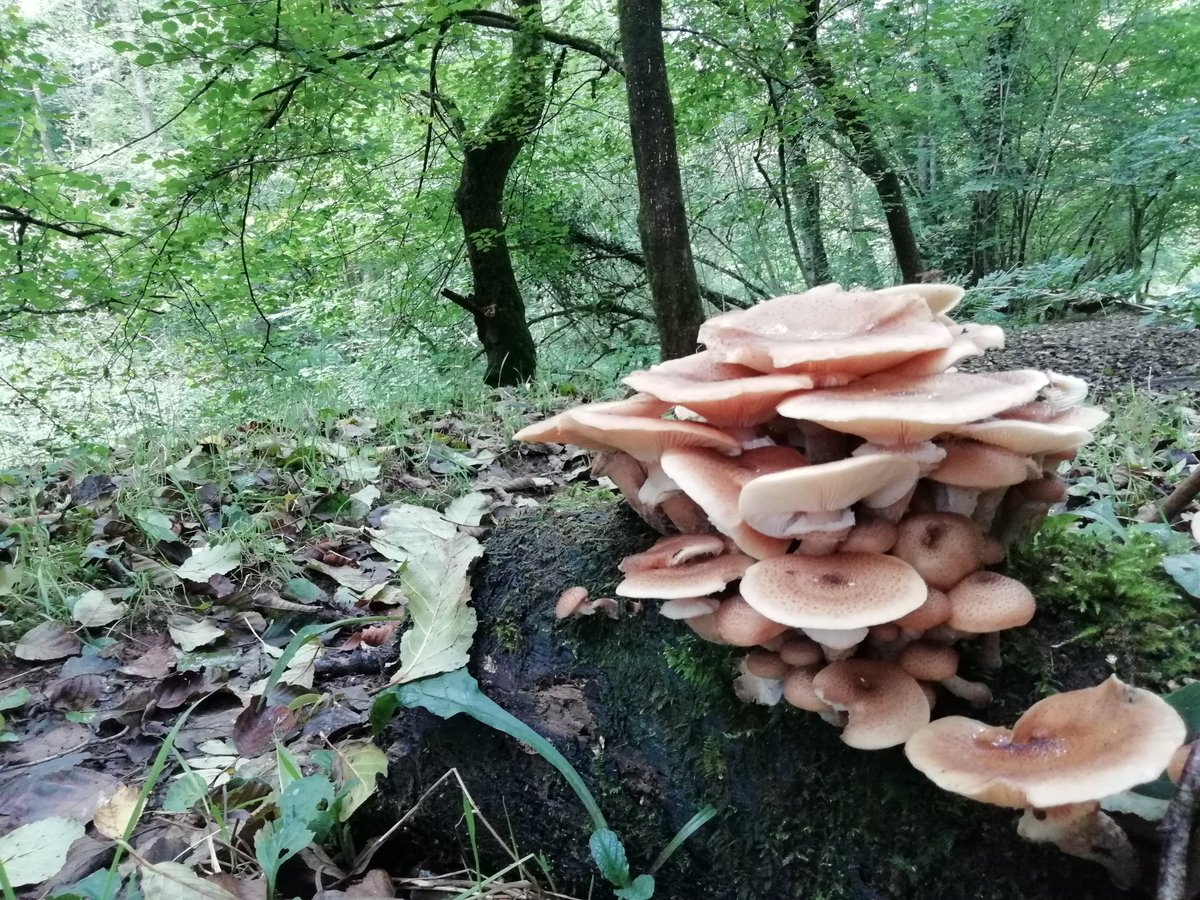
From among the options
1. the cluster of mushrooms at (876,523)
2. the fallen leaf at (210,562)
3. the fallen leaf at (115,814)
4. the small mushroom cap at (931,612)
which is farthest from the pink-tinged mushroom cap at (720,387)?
the fallen leaf at (210,562)

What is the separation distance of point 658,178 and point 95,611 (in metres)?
3.57

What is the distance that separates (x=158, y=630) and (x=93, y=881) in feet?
4.94

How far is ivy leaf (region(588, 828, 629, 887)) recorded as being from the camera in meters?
1.45

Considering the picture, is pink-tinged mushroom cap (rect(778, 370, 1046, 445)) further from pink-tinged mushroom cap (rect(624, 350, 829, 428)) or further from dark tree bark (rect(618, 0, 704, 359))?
dark tree bark (rect(618, 0, 704, 359))

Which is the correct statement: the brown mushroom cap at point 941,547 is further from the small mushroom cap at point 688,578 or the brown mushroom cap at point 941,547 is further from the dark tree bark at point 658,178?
the dark tree bark at point 658,178

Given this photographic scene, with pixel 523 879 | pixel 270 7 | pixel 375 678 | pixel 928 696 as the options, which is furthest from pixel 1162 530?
pixel 270 7

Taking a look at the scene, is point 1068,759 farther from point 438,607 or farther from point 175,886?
point 175,886

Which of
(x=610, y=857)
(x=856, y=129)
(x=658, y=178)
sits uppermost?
(x=856, y=129)

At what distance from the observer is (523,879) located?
5.63 feet

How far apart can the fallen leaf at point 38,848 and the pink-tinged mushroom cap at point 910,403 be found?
5.83 feet

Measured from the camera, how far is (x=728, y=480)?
4.52ft

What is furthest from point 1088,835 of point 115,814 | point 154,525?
point 154,525

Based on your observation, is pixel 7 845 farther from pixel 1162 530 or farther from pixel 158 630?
pixel 1162 530

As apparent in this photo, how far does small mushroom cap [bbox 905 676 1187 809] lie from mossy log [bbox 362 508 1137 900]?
0.24 metres
